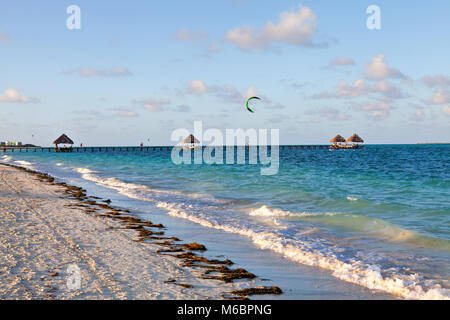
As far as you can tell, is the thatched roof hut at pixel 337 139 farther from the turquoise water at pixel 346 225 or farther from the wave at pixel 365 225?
the wave at pixel 365 225

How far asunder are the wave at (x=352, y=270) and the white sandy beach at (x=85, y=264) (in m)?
2.24

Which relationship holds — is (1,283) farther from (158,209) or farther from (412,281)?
(158,209)

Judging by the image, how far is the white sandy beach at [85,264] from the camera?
541 cm

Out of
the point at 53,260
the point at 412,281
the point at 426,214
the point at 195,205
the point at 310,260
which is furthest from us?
the point at 195,205

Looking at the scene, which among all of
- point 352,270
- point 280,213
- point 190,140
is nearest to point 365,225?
point 280,213

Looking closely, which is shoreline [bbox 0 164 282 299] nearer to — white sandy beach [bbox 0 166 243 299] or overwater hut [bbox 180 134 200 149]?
white sandy beach [bbox 0 166 243 299]

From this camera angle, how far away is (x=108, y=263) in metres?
6.84

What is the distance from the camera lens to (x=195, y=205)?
15.5m

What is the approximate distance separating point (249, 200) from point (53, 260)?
11390 millimetres

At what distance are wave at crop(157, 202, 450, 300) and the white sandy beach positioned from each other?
2.24 metres

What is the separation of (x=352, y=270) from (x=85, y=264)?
4.92 meters

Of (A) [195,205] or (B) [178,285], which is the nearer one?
(B) [178,285]

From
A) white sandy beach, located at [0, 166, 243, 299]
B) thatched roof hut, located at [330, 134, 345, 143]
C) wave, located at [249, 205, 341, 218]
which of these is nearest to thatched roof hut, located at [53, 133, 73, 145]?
thatched roof hut, located at [330, 134, 345, 143]
